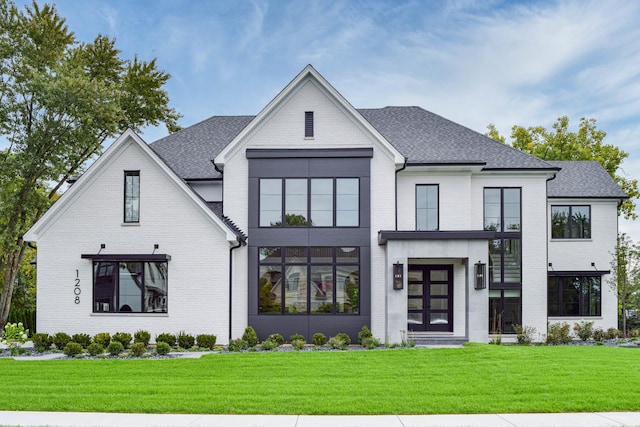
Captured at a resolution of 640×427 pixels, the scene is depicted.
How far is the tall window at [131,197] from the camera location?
18.3 metres

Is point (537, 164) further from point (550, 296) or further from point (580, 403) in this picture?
point (580, 403)

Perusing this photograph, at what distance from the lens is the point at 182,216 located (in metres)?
18.1

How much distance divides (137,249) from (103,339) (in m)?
3.28

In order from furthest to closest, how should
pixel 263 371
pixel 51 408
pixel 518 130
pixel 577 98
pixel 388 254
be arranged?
pixel 518 130, pixel 577 98, pixel 388 254, pixel 263 371, pixel 51 408

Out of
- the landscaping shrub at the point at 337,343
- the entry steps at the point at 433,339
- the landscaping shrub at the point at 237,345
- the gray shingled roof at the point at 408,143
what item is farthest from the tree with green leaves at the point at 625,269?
the landscaping shrub at the point at 237,345

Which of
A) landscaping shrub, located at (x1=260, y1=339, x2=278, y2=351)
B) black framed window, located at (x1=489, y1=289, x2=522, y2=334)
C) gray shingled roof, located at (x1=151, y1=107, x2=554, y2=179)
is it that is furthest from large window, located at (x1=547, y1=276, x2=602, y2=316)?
landscaping shrub, located at (x1=260, y1=339, x2=278, y2=351)

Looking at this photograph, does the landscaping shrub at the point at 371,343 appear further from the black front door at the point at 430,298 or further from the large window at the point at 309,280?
the black front door at the point at 430,298

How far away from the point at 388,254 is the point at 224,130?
35.5ft

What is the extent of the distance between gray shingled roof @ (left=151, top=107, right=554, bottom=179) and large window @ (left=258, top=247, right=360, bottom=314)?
4.34 meters

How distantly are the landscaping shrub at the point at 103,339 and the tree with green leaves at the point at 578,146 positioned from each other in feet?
97.3

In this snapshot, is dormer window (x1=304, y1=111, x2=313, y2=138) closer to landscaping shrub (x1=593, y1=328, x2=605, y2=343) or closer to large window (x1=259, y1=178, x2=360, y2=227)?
large window (x1=259, y1=178, x2=360, y2=227)

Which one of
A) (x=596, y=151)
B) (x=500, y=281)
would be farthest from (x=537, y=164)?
(x=596, y=151)

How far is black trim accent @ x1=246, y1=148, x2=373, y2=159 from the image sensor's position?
1888 cm

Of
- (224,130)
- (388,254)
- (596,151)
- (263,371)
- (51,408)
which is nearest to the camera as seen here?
(51,408)
